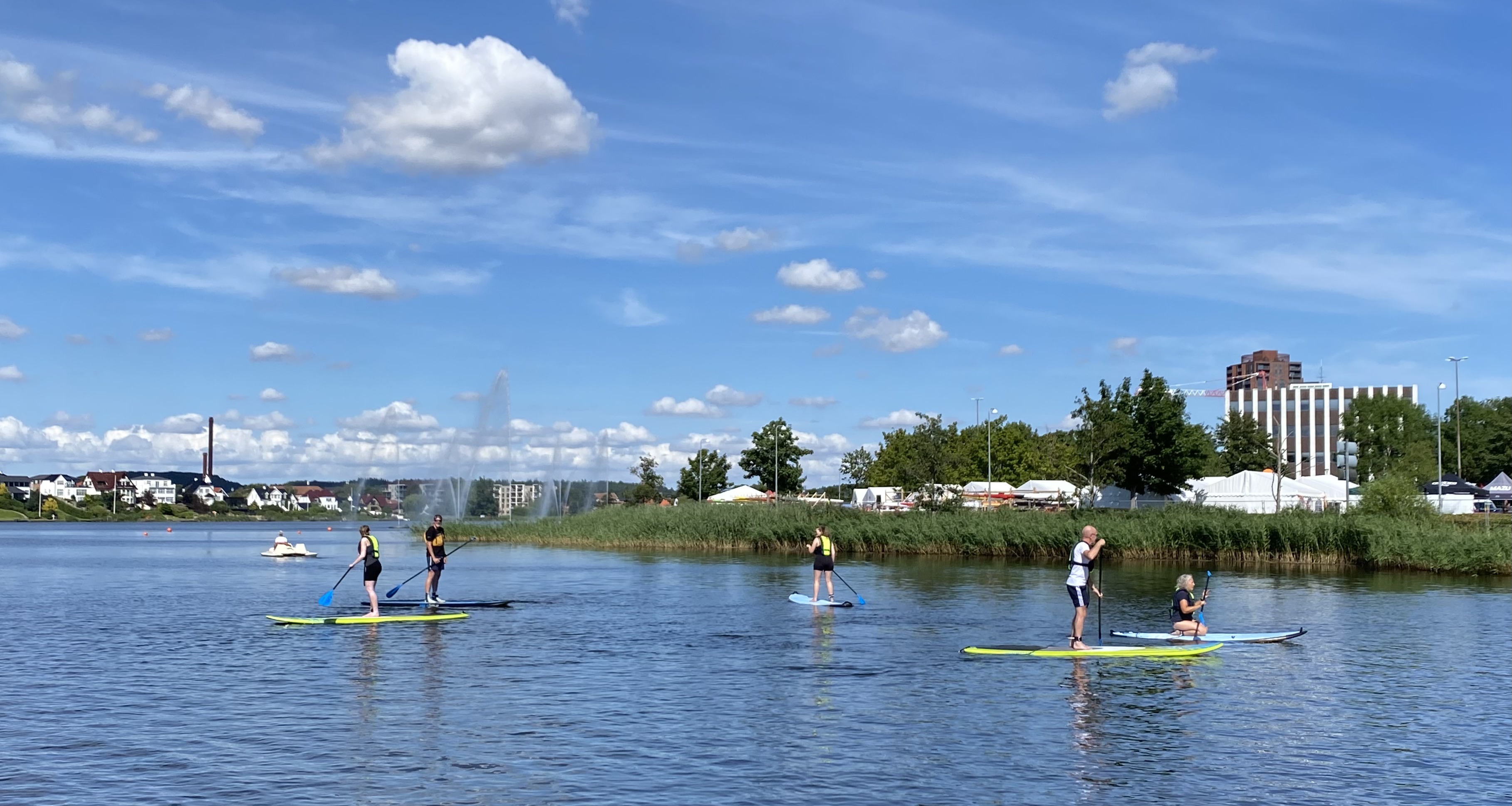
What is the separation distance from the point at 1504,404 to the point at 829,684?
16803 cm

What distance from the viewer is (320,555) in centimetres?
8038

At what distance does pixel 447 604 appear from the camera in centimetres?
3703

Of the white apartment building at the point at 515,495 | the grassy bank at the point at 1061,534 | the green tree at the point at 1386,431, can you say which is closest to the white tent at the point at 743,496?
the white apartment building at the point at 515,495

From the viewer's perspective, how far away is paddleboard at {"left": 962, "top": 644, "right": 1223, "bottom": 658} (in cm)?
2623

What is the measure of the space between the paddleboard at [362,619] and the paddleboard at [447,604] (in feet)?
8.09

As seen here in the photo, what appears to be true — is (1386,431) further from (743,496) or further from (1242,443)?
(743,496)

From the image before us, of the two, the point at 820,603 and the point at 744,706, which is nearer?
the point at 744,706

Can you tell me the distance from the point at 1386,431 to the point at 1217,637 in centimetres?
14039

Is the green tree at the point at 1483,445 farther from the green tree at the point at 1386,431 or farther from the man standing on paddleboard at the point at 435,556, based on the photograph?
the man standing on paddleboard at the point at 435,556

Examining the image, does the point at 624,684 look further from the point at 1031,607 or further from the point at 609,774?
the point at 1031,607

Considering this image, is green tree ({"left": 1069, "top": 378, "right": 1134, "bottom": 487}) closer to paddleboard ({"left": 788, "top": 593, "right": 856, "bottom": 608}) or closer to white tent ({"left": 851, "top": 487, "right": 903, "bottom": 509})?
white tent ({"left": 851, "top": 487, "right": 903, "bottom": 509})

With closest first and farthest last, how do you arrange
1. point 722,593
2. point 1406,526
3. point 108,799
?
point 108,799
point 722,593
point 1406,526

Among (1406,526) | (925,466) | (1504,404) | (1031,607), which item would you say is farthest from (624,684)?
(1504,404)

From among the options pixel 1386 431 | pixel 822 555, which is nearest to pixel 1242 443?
pixel 1386 431
